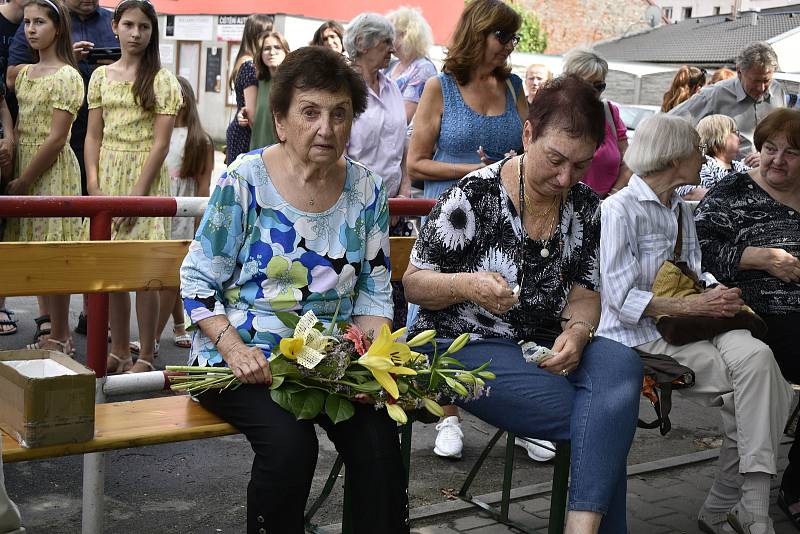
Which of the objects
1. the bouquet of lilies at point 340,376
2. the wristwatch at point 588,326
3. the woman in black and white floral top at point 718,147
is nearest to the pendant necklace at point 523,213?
the wristwatch at point 588,326

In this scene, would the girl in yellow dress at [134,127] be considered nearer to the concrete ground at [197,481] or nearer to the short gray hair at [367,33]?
the short gray hair at [367,33]

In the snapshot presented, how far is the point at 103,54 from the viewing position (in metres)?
6.88

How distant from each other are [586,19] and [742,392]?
40.6m

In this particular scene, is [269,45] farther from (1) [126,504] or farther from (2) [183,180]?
(1) [126,504]

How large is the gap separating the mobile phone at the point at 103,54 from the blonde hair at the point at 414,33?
1.95 m

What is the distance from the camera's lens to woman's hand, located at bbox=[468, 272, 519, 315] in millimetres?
3418

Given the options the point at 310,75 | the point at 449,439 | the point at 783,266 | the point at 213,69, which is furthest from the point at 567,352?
the point at 213,69

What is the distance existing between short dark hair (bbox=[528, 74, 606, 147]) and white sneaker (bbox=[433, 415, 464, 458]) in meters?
1.91

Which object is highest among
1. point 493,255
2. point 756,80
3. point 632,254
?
point 756,80

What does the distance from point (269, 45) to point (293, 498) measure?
15.8 ft

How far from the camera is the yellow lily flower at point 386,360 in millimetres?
3125

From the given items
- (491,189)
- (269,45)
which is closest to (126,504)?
(491,189)

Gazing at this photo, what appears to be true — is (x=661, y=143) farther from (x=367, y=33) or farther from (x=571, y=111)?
(x=367, y=33)

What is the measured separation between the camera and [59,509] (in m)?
4.11
